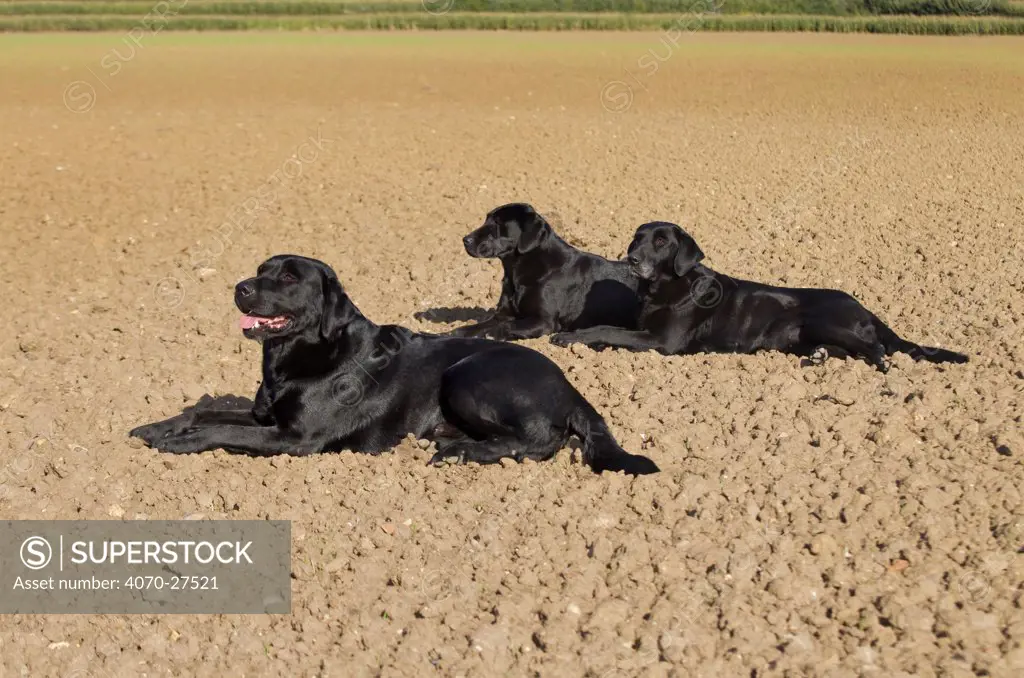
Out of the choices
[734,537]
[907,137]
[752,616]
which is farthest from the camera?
[907,137]

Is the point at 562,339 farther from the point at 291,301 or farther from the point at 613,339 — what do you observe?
the point at 291,301

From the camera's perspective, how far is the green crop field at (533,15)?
1690 inches

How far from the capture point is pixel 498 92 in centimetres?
2808

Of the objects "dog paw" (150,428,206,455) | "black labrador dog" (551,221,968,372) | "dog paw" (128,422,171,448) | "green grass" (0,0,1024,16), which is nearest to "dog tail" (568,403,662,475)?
"dog paw" (150,428,206,455)

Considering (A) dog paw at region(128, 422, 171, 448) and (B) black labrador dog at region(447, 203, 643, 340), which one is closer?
(A) dog paw at region(128, 422, 171, 448)

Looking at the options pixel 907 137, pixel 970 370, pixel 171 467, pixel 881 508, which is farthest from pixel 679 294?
pixel 907 137

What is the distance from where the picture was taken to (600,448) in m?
6.54

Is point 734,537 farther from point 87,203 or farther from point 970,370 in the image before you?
point 87,203

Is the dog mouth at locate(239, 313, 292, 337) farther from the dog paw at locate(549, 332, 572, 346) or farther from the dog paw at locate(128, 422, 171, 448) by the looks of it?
the dog paw at locate(549, 332, 572, 346)

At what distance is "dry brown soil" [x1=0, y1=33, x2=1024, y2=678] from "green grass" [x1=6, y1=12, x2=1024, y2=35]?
22.6 m

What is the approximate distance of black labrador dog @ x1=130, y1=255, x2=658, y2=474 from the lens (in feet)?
22.1

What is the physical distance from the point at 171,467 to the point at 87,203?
403 inches

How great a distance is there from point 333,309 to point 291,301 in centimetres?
27

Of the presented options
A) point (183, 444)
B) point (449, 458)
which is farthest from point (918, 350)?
point (183, 444)
